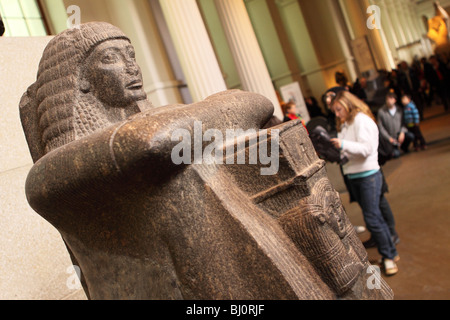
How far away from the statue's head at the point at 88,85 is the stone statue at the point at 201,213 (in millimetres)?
244

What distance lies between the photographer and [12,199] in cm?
259

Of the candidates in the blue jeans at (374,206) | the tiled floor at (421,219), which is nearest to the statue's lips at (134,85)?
the blue jeans at (374,206)

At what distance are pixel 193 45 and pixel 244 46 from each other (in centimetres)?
128

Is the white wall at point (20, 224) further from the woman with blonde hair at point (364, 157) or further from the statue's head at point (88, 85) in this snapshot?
the woman with blonde hair at point (364, 157)

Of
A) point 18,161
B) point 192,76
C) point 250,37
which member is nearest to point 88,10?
point 192,76

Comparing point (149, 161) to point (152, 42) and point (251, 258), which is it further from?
point (152, 42)

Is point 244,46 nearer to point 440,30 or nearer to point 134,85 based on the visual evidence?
point 134,85

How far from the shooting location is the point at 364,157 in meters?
3.48

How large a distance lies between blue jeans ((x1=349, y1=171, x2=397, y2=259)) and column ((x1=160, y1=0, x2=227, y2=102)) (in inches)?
106

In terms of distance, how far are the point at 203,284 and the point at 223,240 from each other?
17 centimetres

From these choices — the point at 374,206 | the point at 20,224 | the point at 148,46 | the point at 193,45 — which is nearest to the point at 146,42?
the point at 148,46

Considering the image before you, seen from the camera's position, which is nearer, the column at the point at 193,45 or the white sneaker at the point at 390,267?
the white sneaker at the point at 390,267

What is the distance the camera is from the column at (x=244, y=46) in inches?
262

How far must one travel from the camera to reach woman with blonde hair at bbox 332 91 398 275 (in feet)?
11.2
